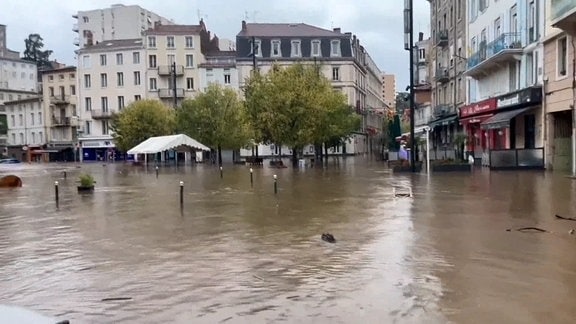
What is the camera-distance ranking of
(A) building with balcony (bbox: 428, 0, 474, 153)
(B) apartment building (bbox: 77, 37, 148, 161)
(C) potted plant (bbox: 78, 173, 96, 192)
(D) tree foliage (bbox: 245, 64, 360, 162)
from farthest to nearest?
(B) apartment building (bbox: 77, 37, 148, 161) < (A) building with balcony (bbox: 428, 0, 474, 153) < (D) tree foliage (bbox: 245, 64, 360, 162) < (C) potted plant (bbox: 78, 173, 96, 192)

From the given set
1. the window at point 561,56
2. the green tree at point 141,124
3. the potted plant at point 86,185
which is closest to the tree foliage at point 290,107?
the window at point 561,56

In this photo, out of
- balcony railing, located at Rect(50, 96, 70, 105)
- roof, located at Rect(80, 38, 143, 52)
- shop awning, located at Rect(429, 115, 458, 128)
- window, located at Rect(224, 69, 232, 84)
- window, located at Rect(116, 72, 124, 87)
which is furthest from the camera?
balcony railing, located at Rect(50, 96, 70, 105)

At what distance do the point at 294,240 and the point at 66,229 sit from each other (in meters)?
5.44

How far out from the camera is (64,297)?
21.7 feet

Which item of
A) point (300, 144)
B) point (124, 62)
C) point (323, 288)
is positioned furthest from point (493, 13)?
point (124, 62)

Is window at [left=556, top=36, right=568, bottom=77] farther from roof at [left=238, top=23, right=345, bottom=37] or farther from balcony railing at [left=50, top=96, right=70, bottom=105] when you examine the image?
balcony railing at [left=50, top=96, right=70, bottom=105]

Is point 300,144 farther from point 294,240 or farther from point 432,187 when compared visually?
point 294,240

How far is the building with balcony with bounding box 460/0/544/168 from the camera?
29219 mm

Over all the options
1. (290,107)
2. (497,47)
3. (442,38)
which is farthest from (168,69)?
(497,47)

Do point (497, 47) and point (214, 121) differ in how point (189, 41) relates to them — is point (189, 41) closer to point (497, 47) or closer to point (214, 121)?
point (214, 121)

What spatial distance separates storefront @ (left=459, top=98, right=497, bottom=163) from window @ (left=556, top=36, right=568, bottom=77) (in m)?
6.95

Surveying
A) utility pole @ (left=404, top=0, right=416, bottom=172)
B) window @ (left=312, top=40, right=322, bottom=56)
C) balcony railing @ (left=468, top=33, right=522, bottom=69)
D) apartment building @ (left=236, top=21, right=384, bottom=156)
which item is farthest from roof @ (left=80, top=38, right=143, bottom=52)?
utility pole @ (left=404, top=0, right=416, bottom=172)

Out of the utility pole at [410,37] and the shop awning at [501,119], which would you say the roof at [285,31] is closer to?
the shop awning at [501,119]

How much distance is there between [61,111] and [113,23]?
17474 millimetres
